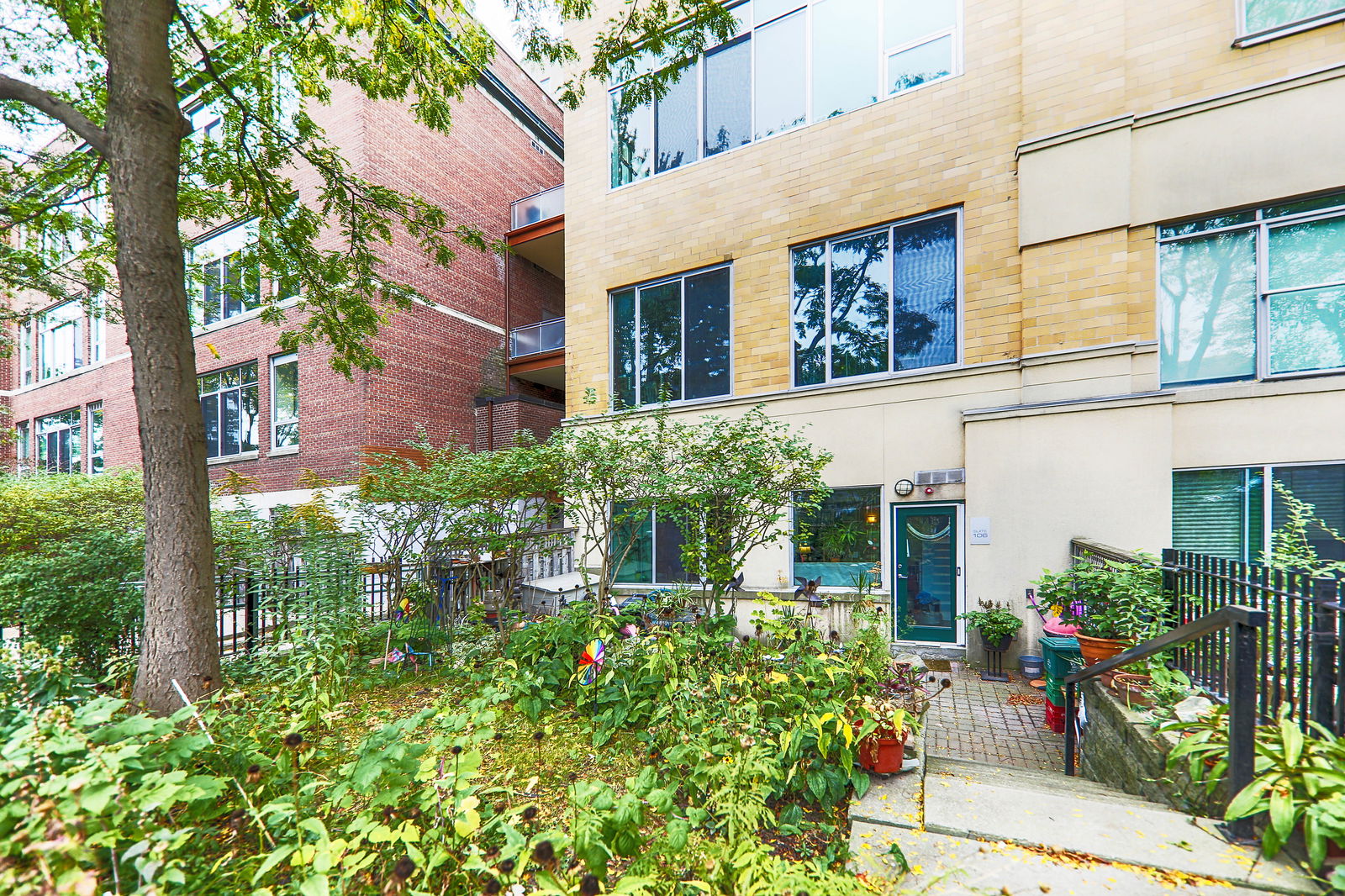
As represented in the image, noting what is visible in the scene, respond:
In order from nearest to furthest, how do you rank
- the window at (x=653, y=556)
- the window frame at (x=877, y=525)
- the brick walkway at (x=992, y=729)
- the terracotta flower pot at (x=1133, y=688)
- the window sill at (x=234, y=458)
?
1. the terracotta flower pot at (x=1133, y=688)
2. the brick walkway at (x=992, y=729)
3. the window frame at (x=877, y=525)
4. the window at (x=653, y=556)
5. the window sill at (x=234, y=458)

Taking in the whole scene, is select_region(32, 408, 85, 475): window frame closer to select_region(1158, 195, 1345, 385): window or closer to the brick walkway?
the brick walkway

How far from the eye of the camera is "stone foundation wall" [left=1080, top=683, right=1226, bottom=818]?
109 inches

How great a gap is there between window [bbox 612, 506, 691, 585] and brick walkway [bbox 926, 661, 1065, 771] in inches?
181

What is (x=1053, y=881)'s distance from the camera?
87.6 inches

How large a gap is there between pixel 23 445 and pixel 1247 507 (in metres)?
35.5

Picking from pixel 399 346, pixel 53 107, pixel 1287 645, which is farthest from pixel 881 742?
pixel 399 346

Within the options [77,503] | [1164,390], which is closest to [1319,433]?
[1164,390]

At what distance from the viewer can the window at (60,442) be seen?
1858 centimetres

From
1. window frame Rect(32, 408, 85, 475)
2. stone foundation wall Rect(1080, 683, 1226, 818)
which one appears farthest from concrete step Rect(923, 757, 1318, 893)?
window frame Rect(32, 408, 85, 475)

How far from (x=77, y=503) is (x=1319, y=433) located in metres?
18.5

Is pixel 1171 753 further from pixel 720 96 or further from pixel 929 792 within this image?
pixel 720 96

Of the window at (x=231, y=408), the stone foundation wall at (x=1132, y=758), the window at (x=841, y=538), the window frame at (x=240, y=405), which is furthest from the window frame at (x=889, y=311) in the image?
the window at (x=231, y=408)

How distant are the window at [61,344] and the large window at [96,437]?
2.25 meters

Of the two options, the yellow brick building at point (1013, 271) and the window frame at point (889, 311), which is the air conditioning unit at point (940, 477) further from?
the window frame at point (889, 311)
